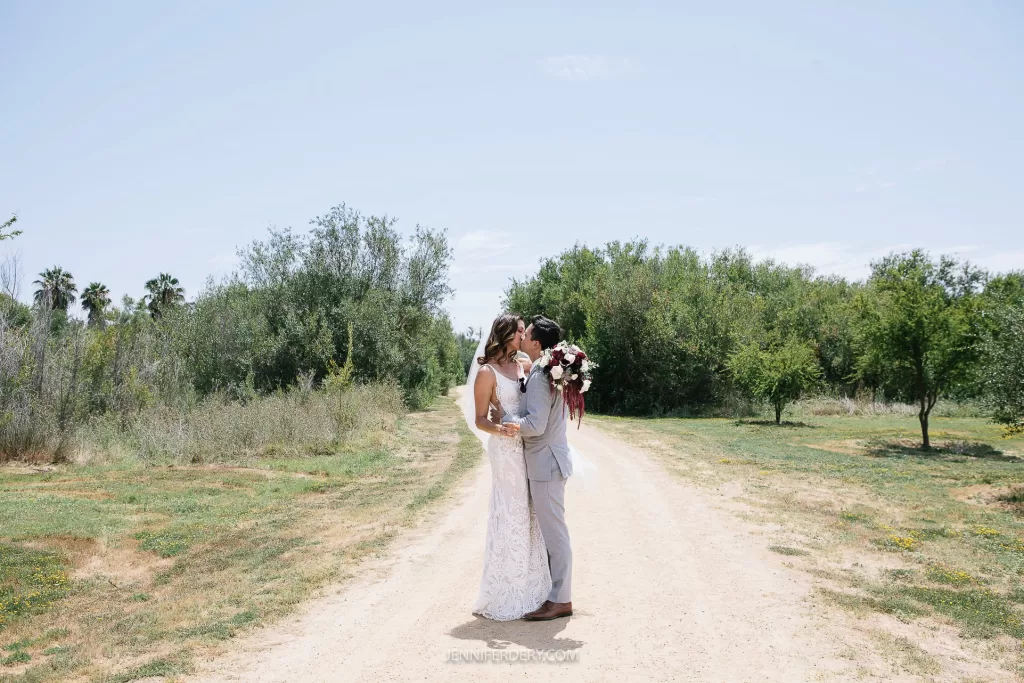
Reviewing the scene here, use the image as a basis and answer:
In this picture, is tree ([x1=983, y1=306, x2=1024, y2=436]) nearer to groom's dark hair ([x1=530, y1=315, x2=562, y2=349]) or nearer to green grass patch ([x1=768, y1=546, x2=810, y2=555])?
green grass patch ([x1=768, y1=546, x2=810, y2=555])

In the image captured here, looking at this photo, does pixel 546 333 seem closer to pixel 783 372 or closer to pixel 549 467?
pixel 549 467

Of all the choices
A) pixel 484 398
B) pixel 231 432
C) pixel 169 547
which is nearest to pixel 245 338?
pixel 231 432

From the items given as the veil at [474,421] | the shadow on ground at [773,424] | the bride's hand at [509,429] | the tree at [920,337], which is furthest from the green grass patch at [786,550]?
the shadow on ground at [773,424]

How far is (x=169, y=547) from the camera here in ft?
30.0

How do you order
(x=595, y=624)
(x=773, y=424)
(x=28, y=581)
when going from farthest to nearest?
(x=773, y=424), (x=28, y=581), (x=595, y=624)

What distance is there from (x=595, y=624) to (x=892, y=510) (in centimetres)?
816

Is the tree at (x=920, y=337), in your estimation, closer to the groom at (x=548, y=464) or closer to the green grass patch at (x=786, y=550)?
the green grass patch at (x=786, y=550)

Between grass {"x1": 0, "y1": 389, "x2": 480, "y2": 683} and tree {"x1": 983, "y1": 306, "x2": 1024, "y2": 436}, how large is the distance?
11.8 m

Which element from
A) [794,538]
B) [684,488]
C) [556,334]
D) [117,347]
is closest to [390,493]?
[684,488]

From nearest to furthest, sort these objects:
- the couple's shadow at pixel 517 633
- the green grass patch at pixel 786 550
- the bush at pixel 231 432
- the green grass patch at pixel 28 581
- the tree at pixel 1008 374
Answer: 1. the couple's shadow at pixel 517 633
2. the green grass patch at pixel 28 581
3. the green grass patch at pixel 786 550
4. the tree at pixel 1008 374
5. the bush at pixel 231 432

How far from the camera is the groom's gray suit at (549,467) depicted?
5.71 m

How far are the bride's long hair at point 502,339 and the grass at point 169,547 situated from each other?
10.0 feet

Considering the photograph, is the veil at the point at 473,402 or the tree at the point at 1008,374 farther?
the tree at the point at 1008,374

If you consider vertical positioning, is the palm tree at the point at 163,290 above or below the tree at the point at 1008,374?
above
